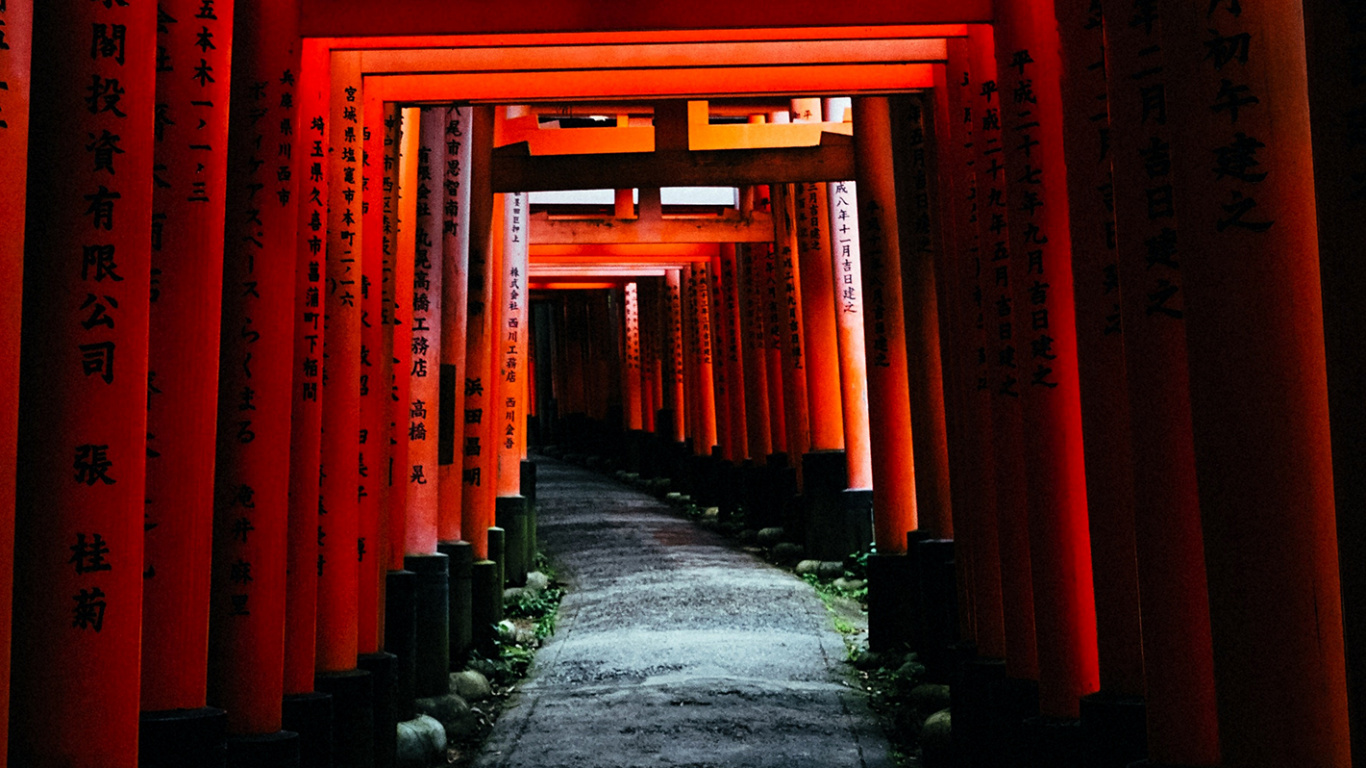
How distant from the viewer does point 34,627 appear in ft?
10.3

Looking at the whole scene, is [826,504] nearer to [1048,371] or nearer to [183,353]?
[1048,371]

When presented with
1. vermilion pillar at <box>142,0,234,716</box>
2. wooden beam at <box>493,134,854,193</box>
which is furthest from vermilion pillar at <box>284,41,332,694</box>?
wooden beam at <box>493,134,854,193</box>

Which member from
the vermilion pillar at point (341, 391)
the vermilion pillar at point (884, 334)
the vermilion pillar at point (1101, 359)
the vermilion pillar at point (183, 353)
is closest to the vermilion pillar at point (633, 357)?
the vermilion pillar at point (884, 334)

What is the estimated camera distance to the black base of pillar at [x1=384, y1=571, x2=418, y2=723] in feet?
22.0

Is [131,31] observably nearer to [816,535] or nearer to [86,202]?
[86,202]

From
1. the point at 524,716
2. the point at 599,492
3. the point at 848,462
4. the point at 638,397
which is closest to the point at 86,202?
the point at 524,716

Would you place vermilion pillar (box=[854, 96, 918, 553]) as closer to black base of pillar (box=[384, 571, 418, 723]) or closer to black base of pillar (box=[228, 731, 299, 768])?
black base of pillar (box=[384, 571, 418, 723])

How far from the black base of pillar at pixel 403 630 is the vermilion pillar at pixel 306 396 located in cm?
157

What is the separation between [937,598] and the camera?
A: 24.2 ft

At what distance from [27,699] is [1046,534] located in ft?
11.2

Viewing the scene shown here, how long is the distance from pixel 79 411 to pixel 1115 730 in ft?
10.7

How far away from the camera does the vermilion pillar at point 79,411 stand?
3154 millimetres

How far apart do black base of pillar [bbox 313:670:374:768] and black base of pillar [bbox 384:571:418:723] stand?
44.6 inches

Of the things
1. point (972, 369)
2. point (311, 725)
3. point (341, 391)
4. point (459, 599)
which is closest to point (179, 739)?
point (311, 725)
